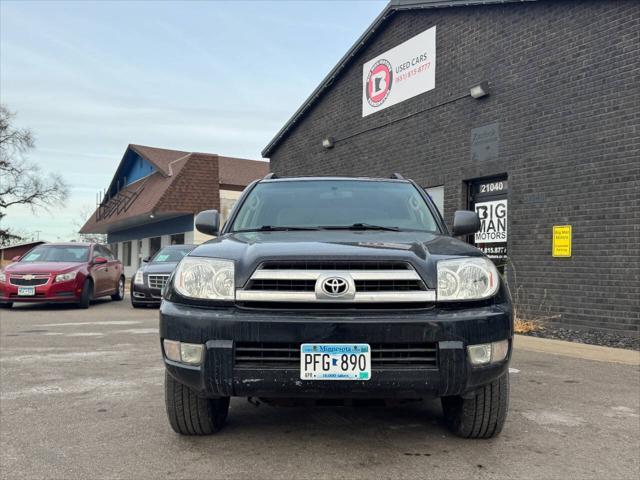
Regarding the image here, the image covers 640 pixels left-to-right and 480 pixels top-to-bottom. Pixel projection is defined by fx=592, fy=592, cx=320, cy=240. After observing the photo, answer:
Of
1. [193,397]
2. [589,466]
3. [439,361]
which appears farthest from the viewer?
[193,397]

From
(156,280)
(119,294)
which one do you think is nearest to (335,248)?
(156,280)

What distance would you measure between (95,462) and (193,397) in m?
0.59

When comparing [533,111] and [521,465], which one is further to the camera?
[533,111]

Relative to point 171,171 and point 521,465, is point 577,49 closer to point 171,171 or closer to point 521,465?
point 521,465

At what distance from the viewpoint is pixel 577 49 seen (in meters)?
9.30

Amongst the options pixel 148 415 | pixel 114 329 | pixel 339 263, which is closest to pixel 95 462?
pixel 148 415

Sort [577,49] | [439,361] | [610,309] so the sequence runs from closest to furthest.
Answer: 1. [439,361]
2. [610,309]
3. [577,49]

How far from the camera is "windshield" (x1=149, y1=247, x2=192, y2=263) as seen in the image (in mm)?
13672

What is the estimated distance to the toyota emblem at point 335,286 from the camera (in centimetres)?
298

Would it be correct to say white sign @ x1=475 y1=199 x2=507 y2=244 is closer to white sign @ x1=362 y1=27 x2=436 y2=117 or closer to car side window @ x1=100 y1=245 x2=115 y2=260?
white sign @ x1=362 y1=27 x2=436 y2=117

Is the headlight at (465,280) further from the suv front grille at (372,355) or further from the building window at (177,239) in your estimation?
the building window at (177,239)

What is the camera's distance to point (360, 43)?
14.9m

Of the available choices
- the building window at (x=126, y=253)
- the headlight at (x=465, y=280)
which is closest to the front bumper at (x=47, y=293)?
the headlight at (x=465, y=280)

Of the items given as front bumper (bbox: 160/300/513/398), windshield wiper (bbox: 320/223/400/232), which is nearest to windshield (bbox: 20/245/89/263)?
windshield wiper (bbox: 320/223/400/232)
